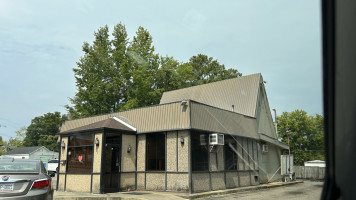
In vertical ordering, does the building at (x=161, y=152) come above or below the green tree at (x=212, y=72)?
below

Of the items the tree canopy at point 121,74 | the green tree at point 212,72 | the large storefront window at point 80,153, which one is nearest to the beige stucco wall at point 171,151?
the large storefront window at point 80,153

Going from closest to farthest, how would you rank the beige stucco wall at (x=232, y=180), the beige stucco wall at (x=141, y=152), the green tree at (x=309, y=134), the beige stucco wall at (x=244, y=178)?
the green tree at (x=309, y=134), the beige stucco wall at (x=141, y=152), the beige stucco wall at (x=232, y=180), the beige stucco wall at (x=244, y=178)

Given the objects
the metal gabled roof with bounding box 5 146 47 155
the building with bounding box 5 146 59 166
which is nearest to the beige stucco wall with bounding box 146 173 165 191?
the building with bounding box 5 146 59 166

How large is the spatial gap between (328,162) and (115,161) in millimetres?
13176

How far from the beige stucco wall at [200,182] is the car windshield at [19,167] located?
7067 millimetres

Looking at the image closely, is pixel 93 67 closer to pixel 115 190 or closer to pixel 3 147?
pixel 115 190

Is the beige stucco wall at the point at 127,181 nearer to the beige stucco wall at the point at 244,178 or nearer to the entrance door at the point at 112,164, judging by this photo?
the entrance door at the point at 112,164

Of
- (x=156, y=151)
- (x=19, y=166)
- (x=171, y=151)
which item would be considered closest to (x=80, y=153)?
(x=156, y=151)

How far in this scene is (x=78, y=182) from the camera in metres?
13.9

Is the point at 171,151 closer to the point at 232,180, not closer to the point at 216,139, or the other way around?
the point at 216,139

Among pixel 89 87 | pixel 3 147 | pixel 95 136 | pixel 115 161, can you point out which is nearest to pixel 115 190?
pixel 115 161

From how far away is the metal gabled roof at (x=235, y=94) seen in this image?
1939 cm

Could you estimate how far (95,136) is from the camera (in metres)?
13.8

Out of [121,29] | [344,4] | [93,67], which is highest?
[121,29]
